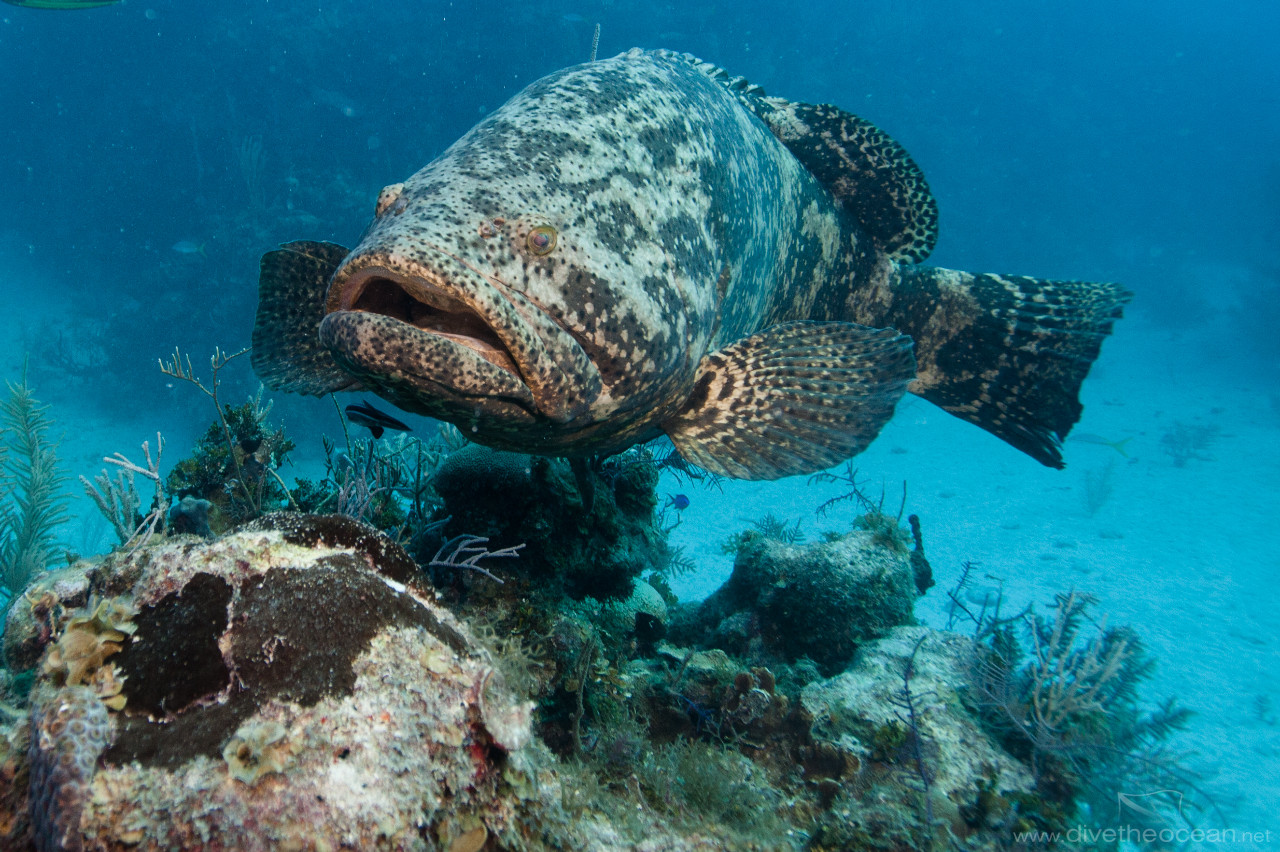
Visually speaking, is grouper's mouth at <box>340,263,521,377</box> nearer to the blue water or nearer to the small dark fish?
the small dark fish

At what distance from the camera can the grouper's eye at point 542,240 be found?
231 centimetres

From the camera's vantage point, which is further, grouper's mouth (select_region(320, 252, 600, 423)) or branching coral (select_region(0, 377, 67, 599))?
branching coral (select_region(0, 377, 67, 599))

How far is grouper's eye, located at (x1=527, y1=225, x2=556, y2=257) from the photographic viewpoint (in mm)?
2309

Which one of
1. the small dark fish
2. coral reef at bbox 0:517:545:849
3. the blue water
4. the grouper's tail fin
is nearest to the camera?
coral reef at bbox 0:517:545:849

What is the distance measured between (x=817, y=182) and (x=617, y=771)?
4.66m

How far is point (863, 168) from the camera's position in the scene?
4.95 m

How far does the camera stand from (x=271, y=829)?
1.30 metres

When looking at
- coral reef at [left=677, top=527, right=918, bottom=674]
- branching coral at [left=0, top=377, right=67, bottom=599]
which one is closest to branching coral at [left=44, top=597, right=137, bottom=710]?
coral reef at [left=677, top=527, right=918, bottom=674]

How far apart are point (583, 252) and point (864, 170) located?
364 centimetres

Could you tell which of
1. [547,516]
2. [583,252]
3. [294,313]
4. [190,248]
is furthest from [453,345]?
[190,248]

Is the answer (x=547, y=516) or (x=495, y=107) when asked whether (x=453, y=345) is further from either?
(x=495, y=107)

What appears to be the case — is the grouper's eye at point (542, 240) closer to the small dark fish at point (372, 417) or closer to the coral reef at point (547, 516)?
the small dark fish at point (372, 417)

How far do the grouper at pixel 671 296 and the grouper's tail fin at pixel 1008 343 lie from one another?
0.02m

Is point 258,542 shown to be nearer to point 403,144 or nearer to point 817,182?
point 817,182
